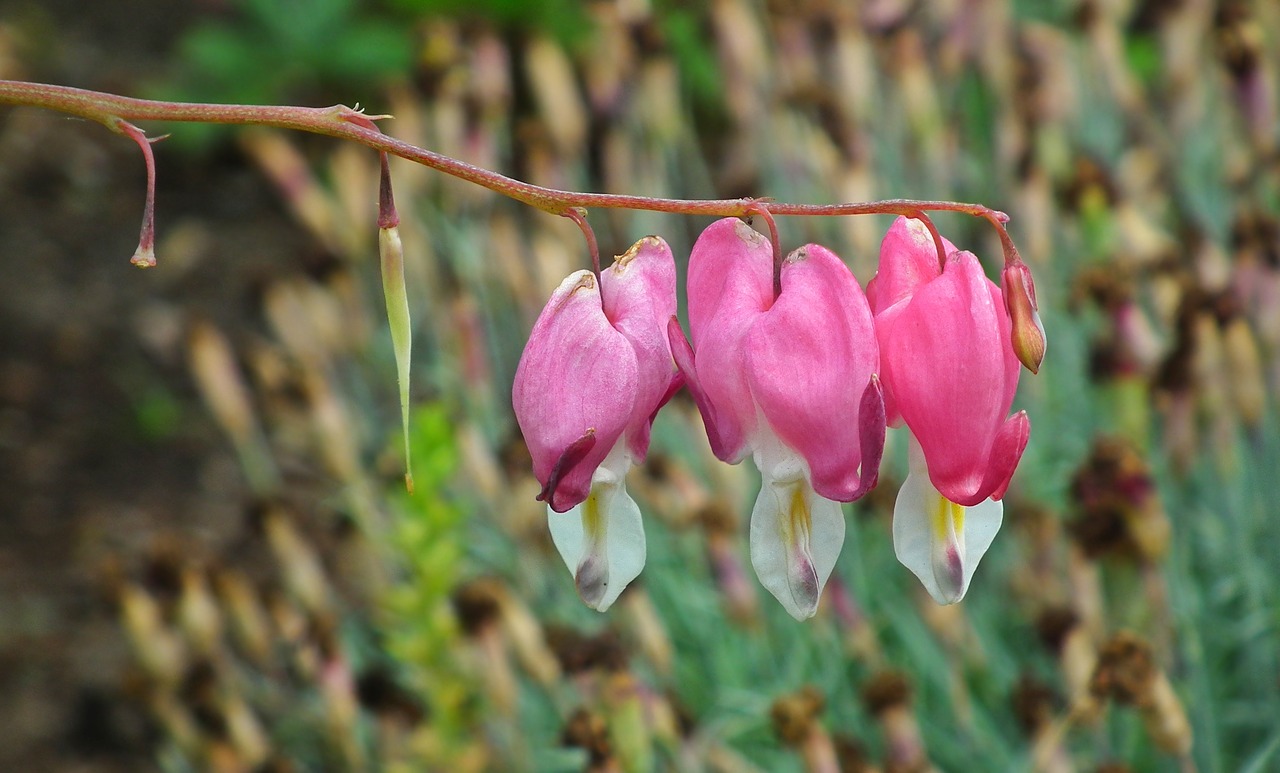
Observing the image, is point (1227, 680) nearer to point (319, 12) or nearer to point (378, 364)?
point (378, 364)

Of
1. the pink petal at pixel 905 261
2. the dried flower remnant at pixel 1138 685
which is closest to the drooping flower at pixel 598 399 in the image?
the pink petal at pixel 905 261

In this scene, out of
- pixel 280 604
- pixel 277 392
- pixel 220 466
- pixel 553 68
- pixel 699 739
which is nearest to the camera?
pixel 699 739

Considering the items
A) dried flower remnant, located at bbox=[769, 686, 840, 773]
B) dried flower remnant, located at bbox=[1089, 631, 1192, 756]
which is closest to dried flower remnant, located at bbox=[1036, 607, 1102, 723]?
dried flower remnant, located at bbox=[1089, 631, 1192, 756]

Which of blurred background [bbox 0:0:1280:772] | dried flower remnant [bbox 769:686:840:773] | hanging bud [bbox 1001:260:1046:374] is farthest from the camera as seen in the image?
blurred background [bbox 0:0:1280:772]

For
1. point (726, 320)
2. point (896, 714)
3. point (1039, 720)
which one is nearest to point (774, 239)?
point (726, 320)

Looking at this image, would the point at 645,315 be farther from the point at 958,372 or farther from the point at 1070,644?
the point at 1070,644

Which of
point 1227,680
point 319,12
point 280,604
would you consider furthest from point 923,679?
point 319,12

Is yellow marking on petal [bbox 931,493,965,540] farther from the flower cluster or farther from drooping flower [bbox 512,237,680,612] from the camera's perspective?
drooping flower [bbox 512,237,680,612]
